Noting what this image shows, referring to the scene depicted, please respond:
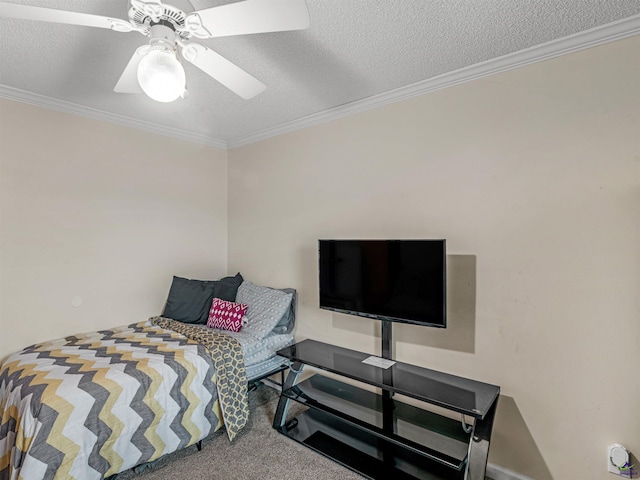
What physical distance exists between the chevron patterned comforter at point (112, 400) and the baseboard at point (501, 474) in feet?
5.27

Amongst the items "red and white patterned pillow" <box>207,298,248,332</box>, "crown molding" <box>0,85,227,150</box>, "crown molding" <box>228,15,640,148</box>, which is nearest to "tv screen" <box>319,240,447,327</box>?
"red and white patterned pillow" <box>207,298,248,332</box>

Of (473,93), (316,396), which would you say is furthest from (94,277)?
(473,93)

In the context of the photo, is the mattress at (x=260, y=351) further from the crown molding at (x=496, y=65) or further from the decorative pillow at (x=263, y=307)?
the crown molding at (x=496, y=65)

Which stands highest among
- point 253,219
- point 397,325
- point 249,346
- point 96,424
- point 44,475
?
point 253,219

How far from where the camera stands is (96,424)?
73.9 inches

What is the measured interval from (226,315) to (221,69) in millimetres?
2025

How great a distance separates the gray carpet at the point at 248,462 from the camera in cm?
208

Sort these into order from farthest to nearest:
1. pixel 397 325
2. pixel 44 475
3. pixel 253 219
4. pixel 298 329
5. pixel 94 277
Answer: pixel 253 219 < pixel 298 329 < pixel 94 277 < pixel 397 325 < pixel 44 475

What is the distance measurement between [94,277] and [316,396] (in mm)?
2086

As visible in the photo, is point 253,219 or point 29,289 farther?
point 253,219

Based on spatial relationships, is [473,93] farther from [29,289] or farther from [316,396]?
[29,289]

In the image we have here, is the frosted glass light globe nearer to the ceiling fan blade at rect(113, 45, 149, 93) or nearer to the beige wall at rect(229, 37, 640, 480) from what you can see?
the ceiling fan blade at rect(113, 45, 149, 93)

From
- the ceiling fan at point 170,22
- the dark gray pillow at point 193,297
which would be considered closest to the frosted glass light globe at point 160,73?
the ceiling fan at point 170,22

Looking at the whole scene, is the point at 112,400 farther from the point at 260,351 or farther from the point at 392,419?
the point at 392,419
